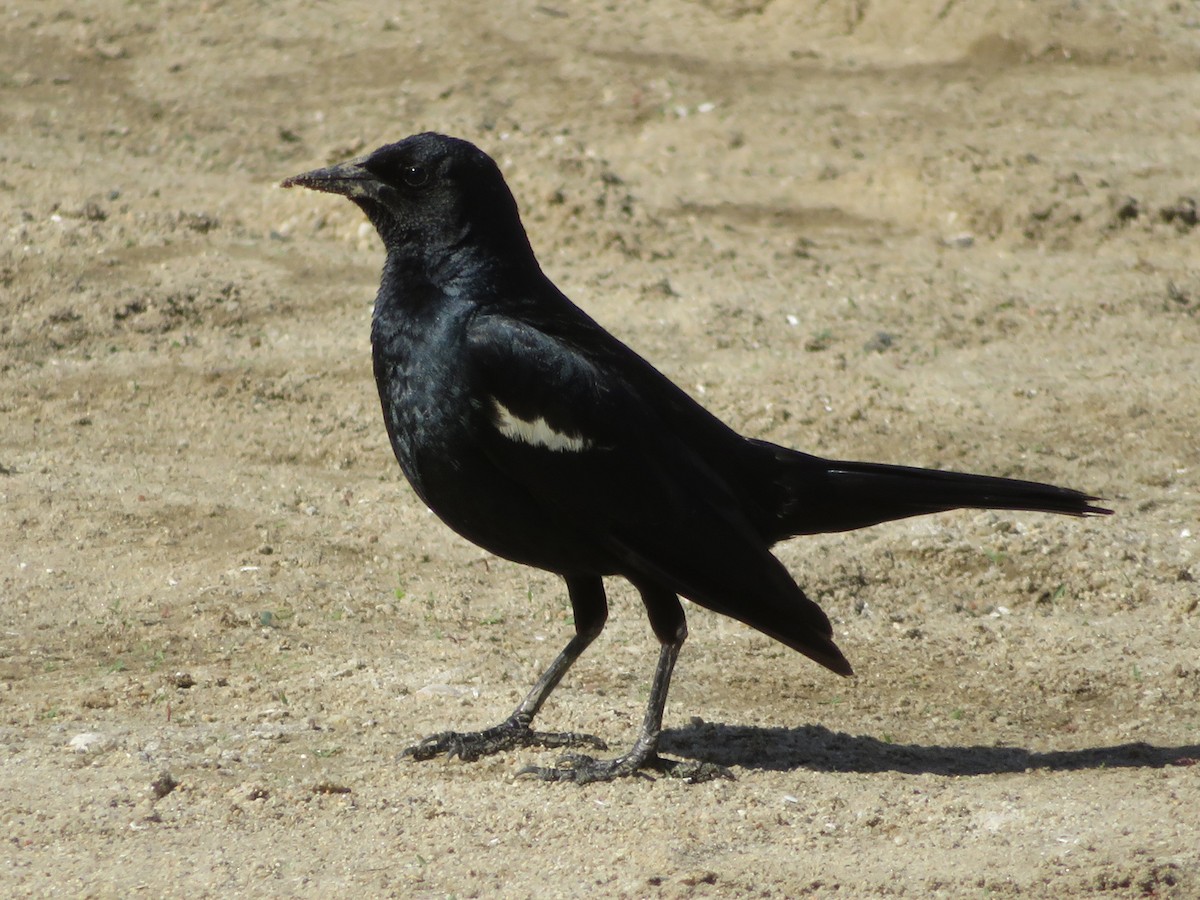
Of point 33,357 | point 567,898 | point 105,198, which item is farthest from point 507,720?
point 105,198

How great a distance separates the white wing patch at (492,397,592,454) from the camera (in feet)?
15.0

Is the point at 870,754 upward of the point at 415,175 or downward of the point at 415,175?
downward

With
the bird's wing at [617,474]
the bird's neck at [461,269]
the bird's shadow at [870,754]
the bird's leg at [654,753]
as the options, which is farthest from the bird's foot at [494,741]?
the bird's neck at [461,269]

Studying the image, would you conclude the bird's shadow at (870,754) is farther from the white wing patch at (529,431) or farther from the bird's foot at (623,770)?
the white wing patch at (529,431)

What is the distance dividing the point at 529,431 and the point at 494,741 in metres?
1.04

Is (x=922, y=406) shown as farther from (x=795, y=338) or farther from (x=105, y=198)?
(x=105, y=198)

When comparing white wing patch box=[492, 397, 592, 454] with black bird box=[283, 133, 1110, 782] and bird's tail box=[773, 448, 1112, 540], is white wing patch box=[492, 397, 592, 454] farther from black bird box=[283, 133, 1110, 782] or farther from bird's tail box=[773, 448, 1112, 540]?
bird's tail box=[773, 448, 1112, 540]

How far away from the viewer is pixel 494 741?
16.3ft

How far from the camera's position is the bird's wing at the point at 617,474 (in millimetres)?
4613

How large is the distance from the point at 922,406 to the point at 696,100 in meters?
5.31

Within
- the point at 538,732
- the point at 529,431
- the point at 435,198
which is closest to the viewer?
the point at 529,431

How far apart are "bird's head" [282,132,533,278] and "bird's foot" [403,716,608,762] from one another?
1.46 m

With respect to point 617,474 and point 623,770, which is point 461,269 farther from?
point 623,770

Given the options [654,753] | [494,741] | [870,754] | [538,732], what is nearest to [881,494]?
[870,754]
